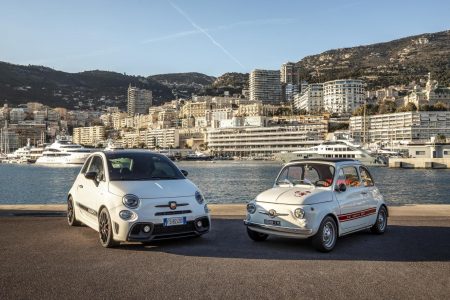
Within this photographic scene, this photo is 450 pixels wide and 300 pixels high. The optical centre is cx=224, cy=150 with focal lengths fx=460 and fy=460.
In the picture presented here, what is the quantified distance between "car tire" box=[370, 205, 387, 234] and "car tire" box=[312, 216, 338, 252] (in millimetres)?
1802

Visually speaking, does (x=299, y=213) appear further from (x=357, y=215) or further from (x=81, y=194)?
(x=81, y=194)

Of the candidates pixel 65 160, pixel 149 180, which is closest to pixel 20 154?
pixel 65 160

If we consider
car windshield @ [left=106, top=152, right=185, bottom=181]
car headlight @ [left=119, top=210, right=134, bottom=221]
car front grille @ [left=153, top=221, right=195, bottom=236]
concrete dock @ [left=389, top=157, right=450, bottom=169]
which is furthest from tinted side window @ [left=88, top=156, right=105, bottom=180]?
concrete dock @ [left=389, top=157, right=450, bottom=169]

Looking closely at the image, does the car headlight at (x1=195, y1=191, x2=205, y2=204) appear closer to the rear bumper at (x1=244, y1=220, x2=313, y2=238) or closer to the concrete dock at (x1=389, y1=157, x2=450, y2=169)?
the rear bumper at (x1=244, y1=220, x2=313, y2=238)

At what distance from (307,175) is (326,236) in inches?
54.3

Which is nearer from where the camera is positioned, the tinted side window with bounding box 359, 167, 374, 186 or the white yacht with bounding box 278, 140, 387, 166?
the tinted side window with bounding box 359, 167, 374, 186

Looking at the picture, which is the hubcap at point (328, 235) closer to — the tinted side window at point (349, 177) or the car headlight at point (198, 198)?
the tinted side window at point (349, 177)

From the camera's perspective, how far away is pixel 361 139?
17888cm

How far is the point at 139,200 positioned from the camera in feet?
24.4

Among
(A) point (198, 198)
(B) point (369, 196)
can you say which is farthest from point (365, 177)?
(A) point (198, 198)

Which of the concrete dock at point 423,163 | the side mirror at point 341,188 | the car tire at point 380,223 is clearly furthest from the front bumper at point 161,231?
the concrete dock at point 423,163

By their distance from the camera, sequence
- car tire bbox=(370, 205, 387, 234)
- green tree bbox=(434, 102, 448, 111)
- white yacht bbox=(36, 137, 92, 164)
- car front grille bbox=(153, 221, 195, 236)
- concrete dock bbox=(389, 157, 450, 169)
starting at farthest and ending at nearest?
green tree bbox=(434, 102, 448, 111) → white yacht bbox=(36, 137, 92, 164) → concrete dock bbox=(389, 157, 450, 169) → car tire bbox=(370, 205, 387, 234) → car front grille bbox=(153, 221, 195, 236)

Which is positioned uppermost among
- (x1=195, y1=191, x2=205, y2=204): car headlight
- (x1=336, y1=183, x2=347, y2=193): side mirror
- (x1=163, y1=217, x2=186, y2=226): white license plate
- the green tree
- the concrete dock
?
the green tree

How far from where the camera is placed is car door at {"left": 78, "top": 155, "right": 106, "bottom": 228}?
8102 millimetres
